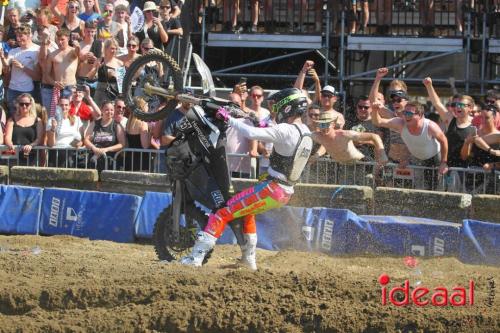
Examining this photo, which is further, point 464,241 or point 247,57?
point 247,57

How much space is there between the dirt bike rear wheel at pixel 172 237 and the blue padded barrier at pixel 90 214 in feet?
8.07

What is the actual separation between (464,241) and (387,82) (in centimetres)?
557

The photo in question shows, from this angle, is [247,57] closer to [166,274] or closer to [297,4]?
[297,4]

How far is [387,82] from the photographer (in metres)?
15.6

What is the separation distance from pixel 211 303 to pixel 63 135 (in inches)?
253

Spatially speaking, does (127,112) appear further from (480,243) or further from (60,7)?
(480,243)

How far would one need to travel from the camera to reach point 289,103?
9.20 m

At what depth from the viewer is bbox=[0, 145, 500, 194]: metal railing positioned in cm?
1102

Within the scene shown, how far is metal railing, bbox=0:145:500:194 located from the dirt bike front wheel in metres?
1.70

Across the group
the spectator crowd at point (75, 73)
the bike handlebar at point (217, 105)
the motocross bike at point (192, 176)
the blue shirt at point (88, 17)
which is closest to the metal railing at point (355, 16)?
the spectator crowd at point (75, 73)

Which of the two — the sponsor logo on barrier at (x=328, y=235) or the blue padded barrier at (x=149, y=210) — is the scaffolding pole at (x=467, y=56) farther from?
the blue padded barrier at (x=149, y=210)

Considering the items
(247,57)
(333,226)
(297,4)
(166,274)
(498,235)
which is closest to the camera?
(166,274)

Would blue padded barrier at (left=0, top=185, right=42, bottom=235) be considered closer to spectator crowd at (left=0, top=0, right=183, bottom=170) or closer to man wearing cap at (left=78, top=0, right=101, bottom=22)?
spectator crowd at (left=0, top=0, right=183, bottom=170)

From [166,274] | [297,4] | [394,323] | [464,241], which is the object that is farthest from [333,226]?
[297,4]
